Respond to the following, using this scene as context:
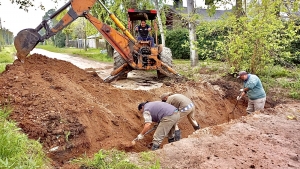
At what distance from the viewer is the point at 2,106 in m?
5.76

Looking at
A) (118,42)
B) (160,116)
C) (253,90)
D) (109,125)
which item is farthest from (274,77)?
(109,125)

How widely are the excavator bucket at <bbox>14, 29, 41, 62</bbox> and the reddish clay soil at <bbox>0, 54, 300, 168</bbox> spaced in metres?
0.27

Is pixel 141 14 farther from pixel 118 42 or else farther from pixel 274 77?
pixel 274 77

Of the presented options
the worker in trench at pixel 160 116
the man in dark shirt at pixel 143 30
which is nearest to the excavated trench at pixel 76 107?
the worker in trench at pixel 160 116

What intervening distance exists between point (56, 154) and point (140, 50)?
Result: 5443 millimetres

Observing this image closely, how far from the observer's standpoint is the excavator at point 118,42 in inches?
309

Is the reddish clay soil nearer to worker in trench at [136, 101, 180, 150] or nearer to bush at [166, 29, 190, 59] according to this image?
worker in trench at [136, 101, 180, 150]

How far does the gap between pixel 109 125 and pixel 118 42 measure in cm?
370

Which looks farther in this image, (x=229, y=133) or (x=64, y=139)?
(x=229, y=133)

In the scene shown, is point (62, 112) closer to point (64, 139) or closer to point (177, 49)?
point (64, 139)

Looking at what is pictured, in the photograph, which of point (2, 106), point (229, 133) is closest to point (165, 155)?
point (229, 133)

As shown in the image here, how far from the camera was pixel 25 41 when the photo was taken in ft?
25.4

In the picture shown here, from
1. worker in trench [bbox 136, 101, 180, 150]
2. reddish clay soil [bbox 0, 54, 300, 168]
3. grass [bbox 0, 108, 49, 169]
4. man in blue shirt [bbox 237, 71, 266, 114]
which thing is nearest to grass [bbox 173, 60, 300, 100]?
man in blue shirt [bbox 237, 71, 266, 114]

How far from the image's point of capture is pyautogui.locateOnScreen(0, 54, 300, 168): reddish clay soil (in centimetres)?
493
